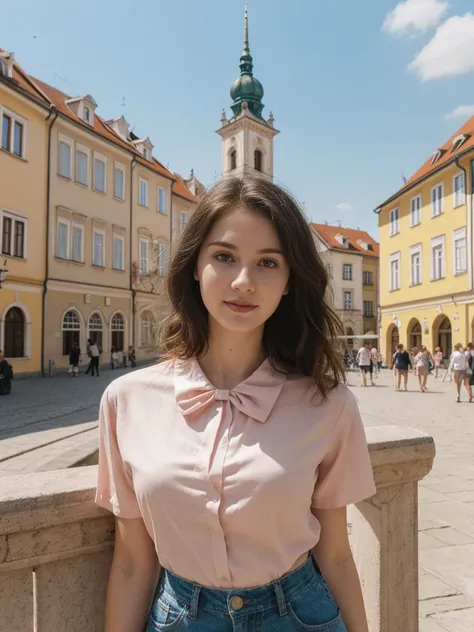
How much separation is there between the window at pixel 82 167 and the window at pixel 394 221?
20.2 metres

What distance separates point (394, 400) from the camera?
1508 cm

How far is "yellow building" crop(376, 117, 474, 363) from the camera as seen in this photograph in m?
26.8

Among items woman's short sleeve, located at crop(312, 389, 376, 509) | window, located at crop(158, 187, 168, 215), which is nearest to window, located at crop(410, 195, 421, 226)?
window, located at crop(158, 187, 168, 215)

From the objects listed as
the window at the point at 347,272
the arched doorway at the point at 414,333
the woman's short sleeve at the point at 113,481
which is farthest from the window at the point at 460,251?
the woman's short sleeve at the point at 113,481

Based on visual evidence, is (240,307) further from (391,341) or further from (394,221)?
(391,341)

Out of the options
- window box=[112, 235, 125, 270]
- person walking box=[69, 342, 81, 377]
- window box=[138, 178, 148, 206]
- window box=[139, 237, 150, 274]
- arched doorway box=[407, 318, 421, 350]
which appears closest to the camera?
person walking box=[69, 342, 81, 377]

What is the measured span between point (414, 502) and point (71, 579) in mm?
1414

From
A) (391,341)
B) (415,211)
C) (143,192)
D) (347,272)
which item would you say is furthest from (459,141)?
(347,272)

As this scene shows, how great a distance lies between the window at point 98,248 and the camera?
27.1 meters

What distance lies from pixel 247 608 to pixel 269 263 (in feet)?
3.14

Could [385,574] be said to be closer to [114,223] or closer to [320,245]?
[320,245]

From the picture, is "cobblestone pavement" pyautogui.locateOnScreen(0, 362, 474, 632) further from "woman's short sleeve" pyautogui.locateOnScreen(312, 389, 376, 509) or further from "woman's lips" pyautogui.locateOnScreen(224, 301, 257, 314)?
"woman's lips" pyautogui.locateOnScreen(224, 301, 257, 314)

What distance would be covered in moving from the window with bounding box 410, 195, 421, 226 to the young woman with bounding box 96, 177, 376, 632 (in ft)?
106

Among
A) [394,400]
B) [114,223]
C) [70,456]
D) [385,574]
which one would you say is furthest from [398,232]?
[385,574]
